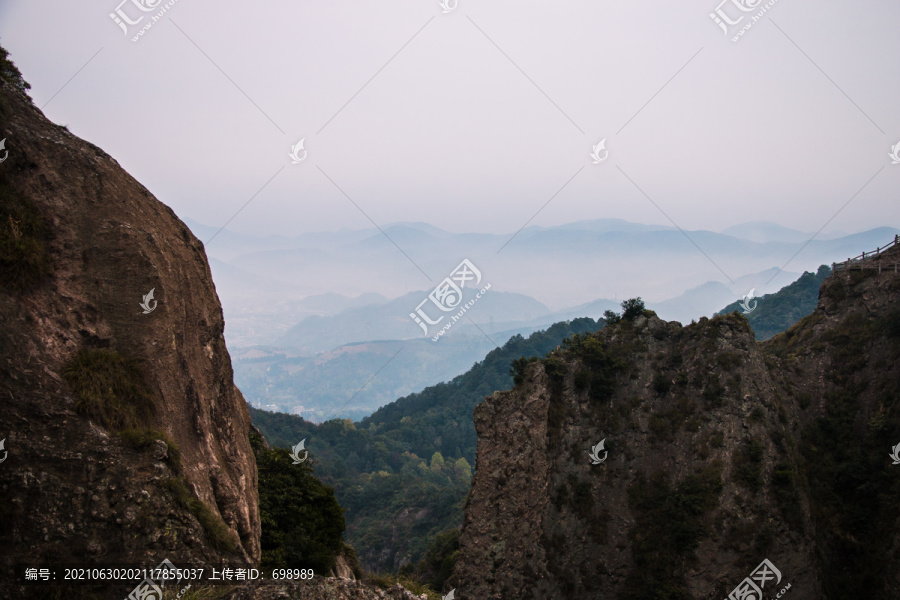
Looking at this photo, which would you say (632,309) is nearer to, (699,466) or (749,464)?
(699,466)

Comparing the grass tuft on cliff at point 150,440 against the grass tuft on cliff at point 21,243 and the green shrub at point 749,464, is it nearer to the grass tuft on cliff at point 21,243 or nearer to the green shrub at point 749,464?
the grass tuft on cliff at point 21,243

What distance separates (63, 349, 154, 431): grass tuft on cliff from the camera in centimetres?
1053

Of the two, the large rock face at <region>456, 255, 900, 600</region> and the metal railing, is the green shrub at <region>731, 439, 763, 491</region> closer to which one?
the large rock face at <region>456, 255, 900, 600</region>

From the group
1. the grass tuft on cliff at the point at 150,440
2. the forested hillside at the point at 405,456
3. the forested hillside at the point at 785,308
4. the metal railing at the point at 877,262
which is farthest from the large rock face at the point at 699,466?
the forested hillside at the point at 785,308

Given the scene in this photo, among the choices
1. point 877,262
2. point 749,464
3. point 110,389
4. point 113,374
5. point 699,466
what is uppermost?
point 877,262

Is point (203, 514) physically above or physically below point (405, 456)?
below

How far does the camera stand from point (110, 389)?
11.0 metres

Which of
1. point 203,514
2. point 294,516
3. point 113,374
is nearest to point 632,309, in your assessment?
point 294,516

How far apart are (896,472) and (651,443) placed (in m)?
12.8

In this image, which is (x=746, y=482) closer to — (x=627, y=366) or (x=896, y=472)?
(x=896, y=472)

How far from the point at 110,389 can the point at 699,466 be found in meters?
31.8

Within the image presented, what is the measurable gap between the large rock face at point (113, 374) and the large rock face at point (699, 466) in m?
21.7

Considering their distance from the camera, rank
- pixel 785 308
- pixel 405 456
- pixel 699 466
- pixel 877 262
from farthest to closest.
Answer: pixel 405 456 → pixel 785 308 → pixel 877 262 → pixel 699 466

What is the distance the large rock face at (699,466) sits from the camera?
96.3 feet
